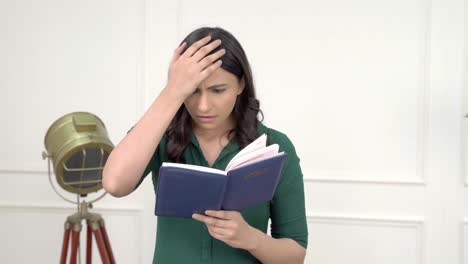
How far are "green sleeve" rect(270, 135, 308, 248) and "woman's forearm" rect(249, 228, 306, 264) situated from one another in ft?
0.09

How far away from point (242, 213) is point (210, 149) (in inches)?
7.5

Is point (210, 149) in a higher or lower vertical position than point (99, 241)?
higher

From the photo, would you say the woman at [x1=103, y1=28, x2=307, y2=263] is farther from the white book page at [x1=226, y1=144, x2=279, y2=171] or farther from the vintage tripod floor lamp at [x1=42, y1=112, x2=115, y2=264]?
the vintage tripod floor lamp at [x1=42, y1=112, x2=115, y2=264]

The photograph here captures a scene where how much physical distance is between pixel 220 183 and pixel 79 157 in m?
1.11

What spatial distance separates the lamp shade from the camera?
196 cm

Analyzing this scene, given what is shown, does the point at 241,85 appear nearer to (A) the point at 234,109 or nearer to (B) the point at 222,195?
(A) the point at 234,109

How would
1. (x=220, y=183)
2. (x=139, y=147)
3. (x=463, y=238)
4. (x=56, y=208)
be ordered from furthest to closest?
(x=56, y=208)
(x=463, y=238)
(x=139, y=147)
(x=220, y=183)

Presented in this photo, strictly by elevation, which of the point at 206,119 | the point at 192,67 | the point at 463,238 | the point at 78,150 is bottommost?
the point at 463,238

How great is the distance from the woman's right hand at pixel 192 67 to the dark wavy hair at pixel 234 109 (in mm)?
40

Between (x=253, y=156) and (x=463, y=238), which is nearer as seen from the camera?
(x=253, y=156)

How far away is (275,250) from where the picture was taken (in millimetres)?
1248

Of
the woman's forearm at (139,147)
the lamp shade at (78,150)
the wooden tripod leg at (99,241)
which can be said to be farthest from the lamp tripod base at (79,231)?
the woman's forearm at (139,147)

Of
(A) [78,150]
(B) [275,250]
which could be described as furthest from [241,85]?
(A) [78,150]

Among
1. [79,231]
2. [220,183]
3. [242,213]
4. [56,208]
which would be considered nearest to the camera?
[220,183]
